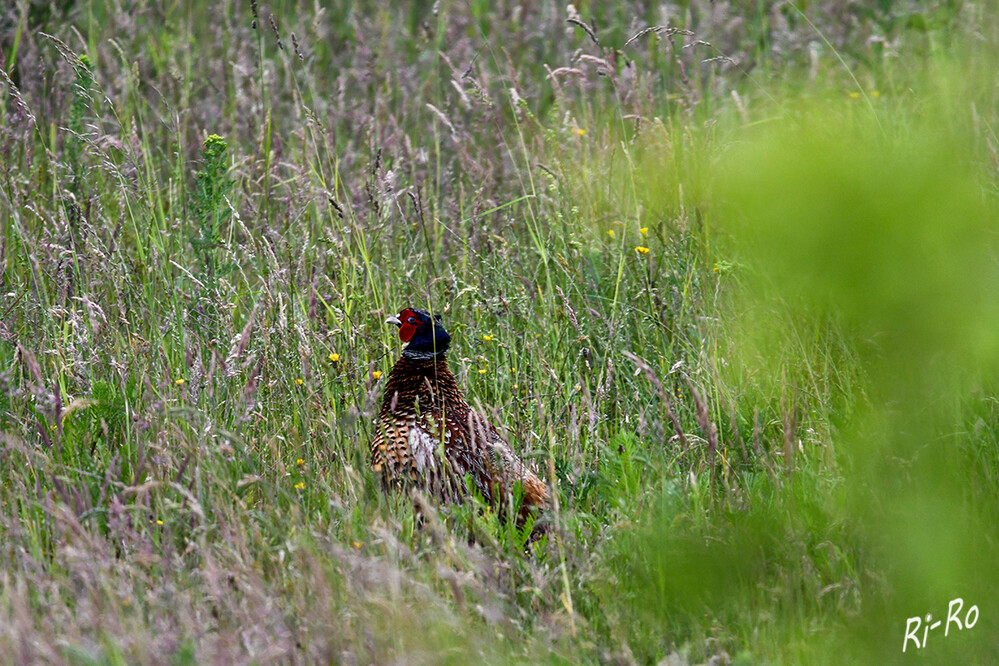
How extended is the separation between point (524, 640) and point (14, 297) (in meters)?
2.51

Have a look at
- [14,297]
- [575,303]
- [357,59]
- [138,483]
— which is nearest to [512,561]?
[138,483]

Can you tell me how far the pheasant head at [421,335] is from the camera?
11.3 feet

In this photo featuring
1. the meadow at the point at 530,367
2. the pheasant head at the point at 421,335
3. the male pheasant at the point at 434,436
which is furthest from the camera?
the pheasant head at the point at 421,335

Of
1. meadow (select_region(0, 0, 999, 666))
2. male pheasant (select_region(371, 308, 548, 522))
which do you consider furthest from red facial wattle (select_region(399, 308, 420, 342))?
meadow (select_region(0, 0, 999, 666))

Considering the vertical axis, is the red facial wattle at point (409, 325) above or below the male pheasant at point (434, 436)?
above

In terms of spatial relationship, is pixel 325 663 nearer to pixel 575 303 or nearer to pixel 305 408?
pixel 305 408

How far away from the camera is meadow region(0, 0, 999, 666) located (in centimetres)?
111

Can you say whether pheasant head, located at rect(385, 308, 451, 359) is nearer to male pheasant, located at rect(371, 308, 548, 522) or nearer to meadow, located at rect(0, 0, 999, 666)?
male pheasant, located at rect(371, 308, 548, 522)

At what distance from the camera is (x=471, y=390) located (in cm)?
381

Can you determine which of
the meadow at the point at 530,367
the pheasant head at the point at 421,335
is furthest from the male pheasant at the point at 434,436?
the meadow at the point at 530,367

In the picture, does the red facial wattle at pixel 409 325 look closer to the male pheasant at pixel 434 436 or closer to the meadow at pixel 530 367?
the male pheasant at pixel 434 436

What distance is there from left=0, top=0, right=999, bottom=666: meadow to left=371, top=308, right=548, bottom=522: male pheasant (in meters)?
0.11

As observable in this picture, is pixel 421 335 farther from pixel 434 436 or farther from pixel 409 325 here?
pixel 434 436

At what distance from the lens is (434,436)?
321 cm
